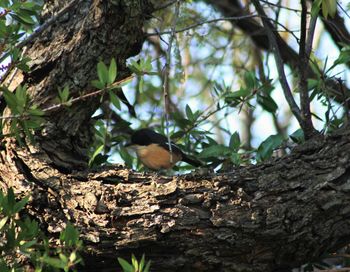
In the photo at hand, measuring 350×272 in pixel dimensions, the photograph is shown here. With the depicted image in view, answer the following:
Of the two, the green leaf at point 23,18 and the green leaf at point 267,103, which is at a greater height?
the green leaf at point 23,18

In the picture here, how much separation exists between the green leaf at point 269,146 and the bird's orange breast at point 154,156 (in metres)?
1.44

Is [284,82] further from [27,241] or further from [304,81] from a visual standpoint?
[27,241]

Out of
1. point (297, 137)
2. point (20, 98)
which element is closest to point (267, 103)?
point (297, 137)

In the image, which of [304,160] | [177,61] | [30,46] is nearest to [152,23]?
[177,61]

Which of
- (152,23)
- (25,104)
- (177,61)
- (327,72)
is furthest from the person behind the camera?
(152,23)

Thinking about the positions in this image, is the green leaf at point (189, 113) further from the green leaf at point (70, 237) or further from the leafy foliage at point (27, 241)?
the green leaf at point (70, 237)

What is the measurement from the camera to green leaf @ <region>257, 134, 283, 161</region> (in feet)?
12.2

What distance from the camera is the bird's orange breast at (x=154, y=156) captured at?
5113mm

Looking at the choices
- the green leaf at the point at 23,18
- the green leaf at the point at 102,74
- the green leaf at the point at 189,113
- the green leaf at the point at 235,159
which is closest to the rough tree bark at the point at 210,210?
the green leaf at the point at 102,74

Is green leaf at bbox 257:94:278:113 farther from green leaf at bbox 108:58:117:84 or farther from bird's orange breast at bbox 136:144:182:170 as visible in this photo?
green leaf at bbox 108:58:117:84

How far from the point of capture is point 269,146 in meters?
3.75

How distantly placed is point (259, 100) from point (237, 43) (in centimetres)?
224

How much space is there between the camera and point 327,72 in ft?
12.1

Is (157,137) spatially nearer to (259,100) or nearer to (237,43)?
(259,100)
